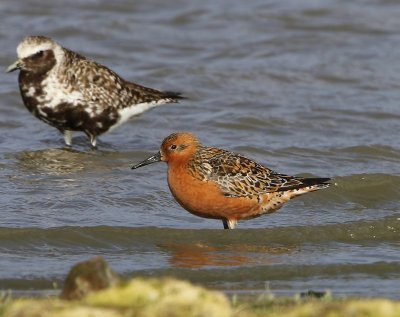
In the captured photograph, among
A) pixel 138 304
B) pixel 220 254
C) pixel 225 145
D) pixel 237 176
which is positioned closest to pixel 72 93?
pixel 225 145

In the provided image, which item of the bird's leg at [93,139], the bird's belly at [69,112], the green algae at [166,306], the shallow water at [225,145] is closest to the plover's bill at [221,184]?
the shallow water at [225,145]

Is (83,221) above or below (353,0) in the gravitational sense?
below

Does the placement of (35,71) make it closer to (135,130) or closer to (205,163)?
(135,130)

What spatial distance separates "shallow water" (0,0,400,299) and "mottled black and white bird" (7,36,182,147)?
388 millimetres

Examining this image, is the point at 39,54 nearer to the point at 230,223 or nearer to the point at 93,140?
the point at 93,140

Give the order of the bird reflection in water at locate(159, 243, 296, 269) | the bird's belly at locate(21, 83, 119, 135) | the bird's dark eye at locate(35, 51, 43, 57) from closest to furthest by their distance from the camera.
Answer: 1. the bird reflection in water at locate(159, 243, 296, 269)
2. the bird's belly at locate(21, 83, 119, 135)
3. the bird's dark eye at locate(35, 51, 43, 57)

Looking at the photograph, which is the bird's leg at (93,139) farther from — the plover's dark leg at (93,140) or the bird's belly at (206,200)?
the bird's belly at (206,200)

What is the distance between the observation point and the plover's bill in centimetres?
984

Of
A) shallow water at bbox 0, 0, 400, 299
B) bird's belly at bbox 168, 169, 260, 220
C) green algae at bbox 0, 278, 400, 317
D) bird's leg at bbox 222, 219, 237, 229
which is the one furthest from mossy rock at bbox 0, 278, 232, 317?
bird's leg at bbox 222, 219, 237, 229

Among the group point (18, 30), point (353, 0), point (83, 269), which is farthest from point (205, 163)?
point (353, 0)

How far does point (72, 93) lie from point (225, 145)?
2109 mm

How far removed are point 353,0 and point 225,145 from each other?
9.19m

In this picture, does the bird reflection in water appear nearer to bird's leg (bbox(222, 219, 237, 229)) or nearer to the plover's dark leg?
bird's leg (bbox(222, 219, 237, 229))

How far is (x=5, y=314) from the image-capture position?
599 cm
